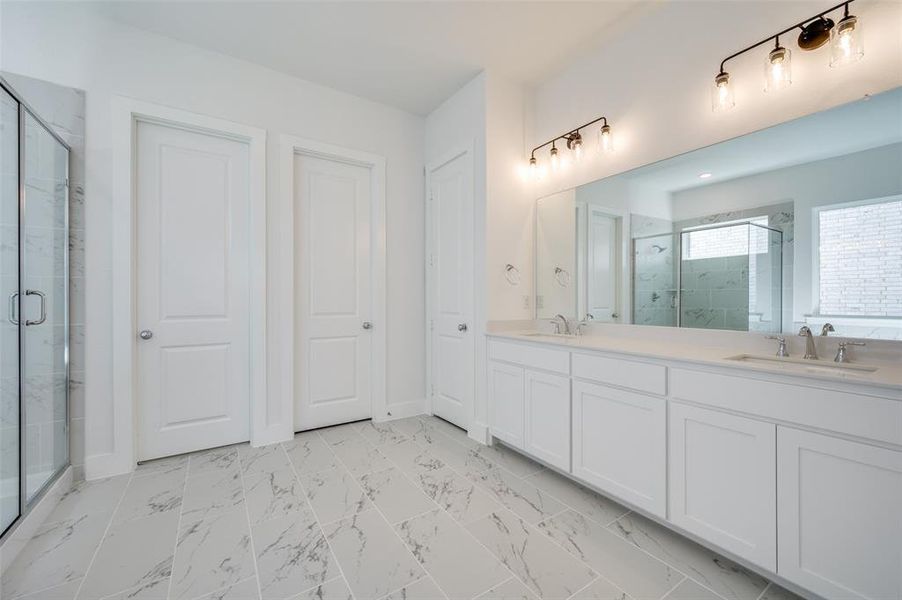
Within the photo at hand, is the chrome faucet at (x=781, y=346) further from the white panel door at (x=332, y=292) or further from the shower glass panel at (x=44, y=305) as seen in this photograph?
the shower glass panel at (x=44, y=305)

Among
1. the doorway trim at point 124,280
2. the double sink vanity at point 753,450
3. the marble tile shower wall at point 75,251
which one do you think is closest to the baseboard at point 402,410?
the double sink vanity at point 753,450

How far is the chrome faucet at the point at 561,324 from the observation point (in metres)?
2.80

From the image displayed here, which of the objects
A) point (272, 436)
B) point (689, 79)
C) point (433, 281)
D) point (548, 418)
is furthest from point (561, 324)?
point (272, 436)

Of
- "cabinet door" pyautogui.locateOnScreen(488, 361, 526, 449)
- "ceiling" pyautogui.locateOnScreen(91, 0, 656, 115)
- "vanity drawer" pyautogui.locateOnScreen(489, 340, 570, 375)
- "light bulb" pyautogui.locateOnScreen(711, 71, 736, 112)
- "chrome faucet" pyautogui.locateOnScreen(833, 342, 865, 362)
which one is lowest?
"cabinet door" pyautogui.locateOnScreen(488, 361, 526, 449)

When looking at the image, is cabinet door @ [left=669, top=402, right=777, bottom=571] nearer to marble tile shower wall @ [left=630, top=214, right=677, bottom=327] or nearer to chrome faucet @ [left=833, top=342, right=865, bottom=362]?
chrome faucet @ [left=833, top=342, right=865, bottom=362]

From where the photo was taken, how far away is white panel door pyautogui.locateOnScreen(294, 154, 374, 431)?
306cm

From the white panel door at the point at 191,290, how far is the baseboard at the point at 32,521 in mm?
409

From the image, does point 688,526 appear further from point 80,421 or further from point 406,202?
point 80,421

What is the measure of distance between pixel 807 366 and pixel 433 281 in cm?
258

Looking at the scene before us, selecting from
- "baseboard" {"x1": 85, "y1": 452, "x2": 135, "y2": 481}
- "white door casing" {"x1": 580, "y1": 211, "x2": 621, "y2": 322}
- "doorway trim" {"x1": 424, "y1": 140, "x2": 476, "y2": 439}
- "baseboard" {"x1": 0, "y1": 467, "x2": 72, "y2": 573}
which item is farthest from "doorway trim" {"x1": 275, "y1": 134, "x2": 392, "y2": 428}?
"white door casing" {"x1": 580, "y1": 211, "x2": 621, "y2": 322}

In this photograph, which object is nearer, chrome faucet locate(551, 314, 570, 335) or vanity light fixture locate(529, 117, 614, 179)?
vanity light fixture locate(529, 117, 614, 179)

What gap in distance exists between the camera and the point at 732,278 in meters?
1.96

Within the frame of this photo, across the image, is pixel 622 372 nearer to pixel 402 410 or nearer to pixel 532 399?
pixel 532 399

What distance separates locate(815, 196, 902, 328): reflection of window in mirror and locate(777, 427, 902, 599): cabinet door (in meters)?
0.68
